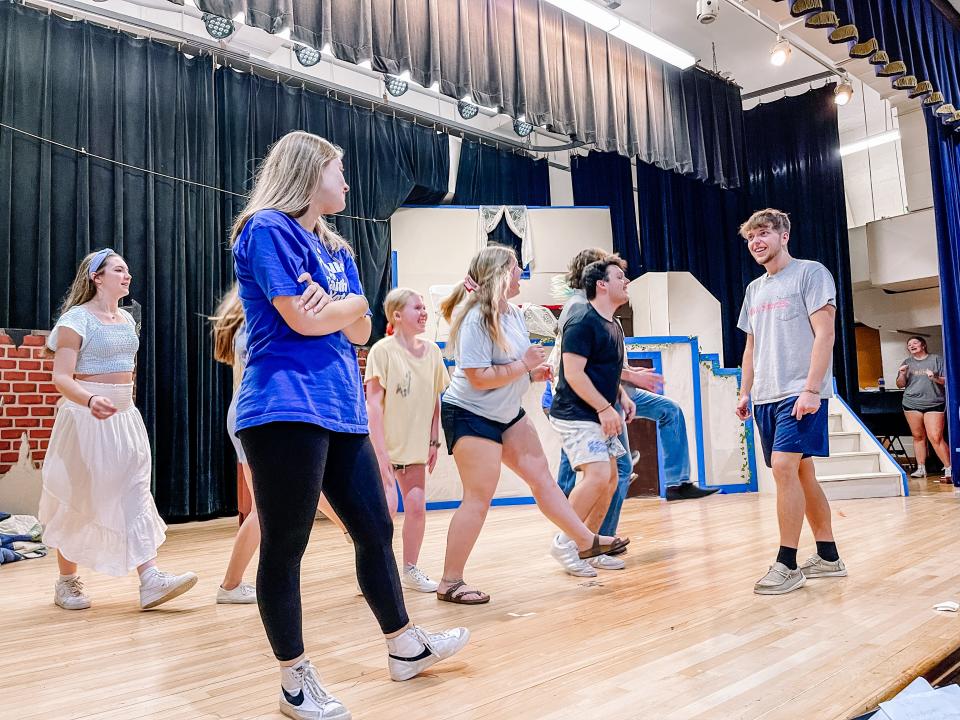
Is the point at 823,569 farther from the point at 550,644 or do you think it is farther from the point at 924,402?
the point at 924,402

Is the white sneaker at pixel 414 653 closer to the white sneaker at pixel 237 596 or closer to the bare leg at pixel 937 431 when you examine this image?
the white sneaker at pixel 237 596

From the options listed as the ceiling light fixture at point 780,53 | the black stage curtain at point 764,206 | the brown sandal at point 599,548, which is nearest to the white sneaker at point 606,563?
the brown sandal at point 599,548

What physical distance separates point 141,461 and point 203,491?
3.59 m

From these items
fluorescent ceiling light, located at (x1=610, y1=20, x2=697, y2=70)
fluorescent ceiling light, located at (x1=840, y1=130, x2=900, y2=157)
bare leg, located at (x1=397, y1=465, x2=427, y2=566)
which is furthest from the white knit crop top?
fluorescent ceiling light, located at (x1=840, y1=130, x2=900, y2=157)

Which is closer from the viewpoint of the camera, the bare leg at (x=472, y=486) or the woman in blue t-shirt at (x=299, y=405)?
the woman in blue t-shirt at (x=299, y=405)

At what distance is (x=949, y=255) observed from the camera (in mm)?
6750

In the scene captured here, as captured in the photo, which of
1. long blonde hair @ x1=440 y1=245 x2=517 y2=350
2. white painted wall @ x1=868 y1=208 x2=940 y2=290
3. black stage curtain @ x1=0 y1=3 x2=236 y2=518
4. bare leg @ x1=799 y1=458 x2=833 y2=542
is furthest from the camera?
white painted wall @ x1=868 y1=208 x2=940 y2=290

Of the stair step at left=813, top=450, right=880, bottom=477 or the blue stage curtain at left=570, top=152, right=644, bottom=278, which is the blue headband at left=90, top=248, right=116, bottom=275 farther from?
the blue stage curtain at left=570, top=152, right=644, bottom=278

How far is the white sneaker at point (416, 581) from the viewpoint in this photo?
2947mm

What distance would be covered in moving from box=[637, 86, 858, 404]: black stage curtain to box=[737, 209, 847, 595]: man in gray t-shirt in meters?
6.59

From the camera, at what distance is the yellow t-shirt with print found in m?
3.07

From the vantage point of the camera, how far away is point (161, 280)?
627 centimetres

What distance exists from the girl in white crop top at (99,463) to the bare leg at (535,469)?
4.11ft

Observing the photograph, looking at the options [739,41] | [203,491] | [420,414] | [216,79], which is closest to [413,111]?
[216,79]
